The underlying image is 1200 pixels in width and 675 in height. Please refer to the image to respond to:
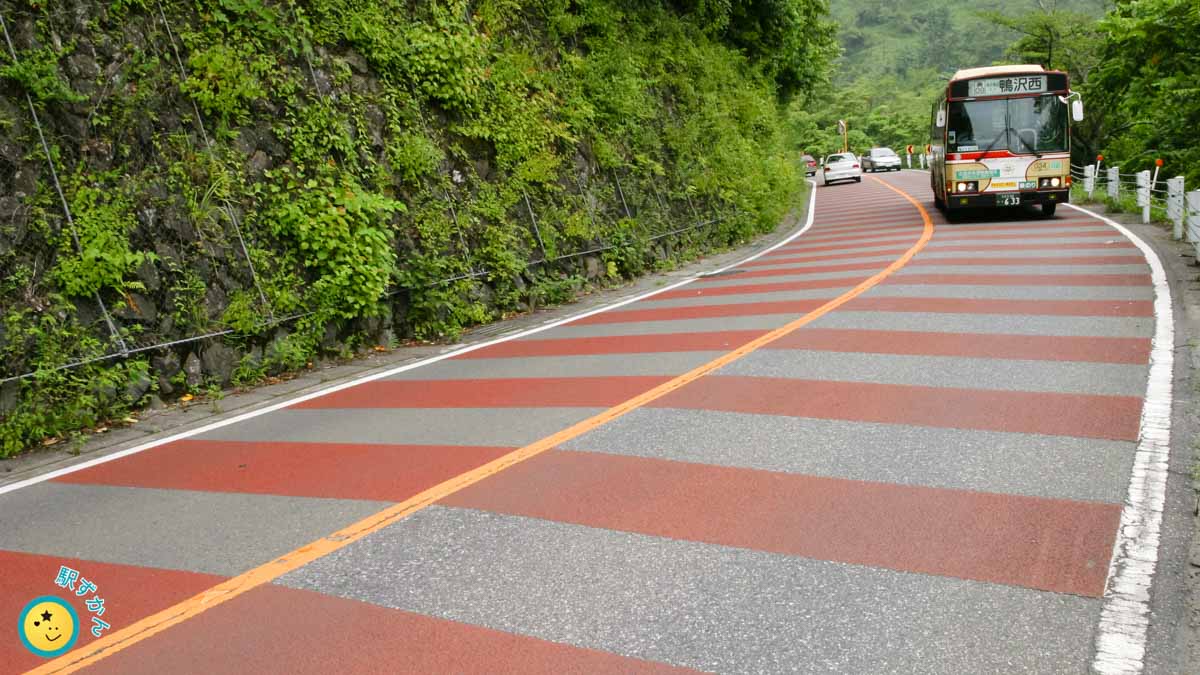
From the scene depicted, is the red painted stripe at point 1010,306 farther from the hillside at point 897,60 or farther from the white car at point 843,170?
the hillside at point 897,60

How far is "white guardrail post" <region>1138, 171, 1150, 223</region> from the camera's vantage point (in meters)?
18.1

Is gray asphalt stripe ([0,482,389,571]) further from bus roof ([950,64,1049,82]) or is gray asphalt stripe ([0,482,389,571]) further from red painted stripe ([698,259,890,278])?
bus roof ([950,64,1049,82])

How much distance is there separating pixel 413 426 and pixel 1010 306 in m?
7.09

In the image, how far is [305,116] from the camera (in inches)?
435

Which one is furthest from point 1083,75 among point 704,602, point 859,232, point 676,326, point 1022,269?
point 704,602

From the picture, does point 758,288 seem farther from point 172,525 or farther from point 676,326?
point 172,525

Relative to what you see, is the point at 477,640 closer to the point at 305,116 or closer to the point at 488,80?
the point at 305,116

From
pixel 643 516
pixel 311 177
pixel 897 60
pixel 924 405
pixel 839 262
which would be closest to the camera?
pixel 643 516

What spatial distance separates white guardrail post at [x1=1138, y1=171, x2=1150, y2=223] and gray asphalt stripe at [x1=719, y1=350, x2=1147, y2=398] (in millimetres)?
12803

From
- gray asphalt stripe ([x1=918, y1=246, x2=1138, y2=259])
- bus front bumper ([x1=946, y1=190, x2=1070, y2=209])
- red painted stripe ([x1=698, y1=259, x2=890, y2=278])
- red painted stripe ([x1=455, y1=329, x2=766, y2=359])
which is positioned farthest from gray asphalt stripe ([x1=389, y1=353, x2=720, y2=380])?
bus front bumper ([x1=946, y1=190, x2=1070, y2=209])

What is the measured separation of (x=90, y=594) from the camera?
4.45 meters

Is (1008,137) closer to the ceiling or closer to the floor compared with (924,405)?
closer to the ceiling

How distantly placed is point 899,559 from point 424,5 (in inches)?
483

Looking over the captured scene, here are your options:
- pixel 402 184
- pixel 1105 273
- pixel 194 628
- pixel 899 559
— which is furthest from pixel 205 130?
pixel 1105 273
